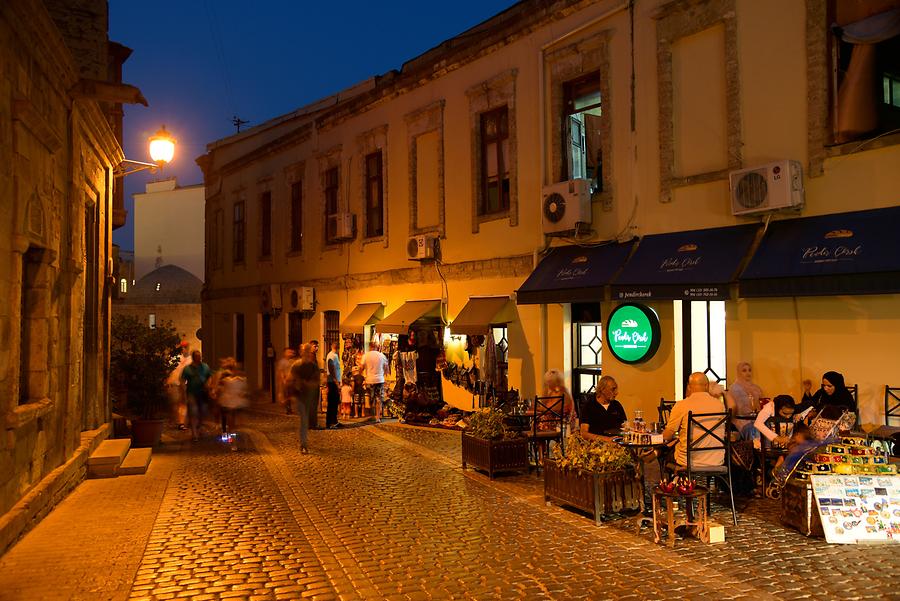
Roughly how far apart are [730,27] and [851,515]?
707 centimetres

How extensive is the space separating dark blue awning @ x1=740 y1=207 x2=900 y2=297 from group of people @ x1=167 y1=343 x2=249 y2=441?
8.47m

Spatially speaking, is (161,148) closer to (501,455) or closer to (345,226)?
(345,226)

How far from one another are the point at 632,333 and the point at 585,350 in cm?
151

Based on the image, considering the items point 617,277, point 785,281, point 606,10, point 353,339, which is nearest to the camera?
point 785,281

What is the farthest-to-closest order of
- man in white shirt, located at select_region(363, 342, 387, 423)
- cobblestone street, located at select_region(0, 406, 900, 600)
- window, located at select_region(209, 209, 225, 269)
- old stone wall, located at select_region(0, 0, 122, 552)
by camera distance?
1. window, located at select_region(209, 209, 225, 269)
2. man in white shirt, located at select_region(363, 342, 387, 423)
3. old stone wall, located at select_region(0, 0, 122, 552)
4. cobblestone street, located at select_region(0, 406, 900, 600)

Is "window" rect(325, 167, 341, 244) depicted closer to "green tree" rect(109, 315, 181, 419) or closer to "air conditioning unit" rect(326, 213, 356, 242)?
"air conditioning unit" rect(326, 213, 356, 242)

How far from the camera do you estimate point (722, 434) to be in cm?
779

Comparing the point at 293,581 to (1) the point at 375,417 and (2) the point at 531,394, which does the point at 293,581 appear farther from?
(1) the point at 375,417

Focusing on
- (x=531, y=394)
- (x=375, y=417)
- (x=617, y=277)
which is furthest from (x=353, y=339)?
(x=617, y=277)

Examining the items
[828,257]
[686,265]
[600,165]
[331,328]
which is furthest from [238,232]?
[828,257]

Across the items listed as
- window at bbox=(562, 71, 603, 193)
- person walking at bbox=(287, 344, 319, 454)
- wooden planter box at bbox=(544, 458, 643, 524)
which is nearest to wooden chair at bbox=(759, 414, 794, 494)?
wooden planter box at bbox=(544, 458, 643, 524)

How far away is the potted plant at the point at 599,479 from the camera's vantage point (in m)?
7.33

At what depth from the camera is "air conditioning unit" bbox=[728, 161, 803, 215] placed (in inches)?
378

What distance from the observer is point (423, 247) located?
53.0ft
